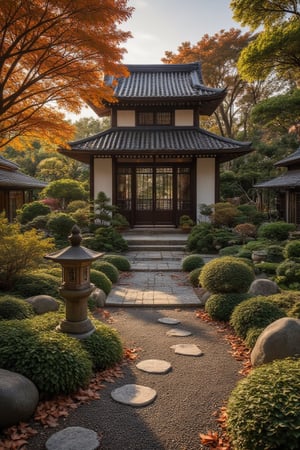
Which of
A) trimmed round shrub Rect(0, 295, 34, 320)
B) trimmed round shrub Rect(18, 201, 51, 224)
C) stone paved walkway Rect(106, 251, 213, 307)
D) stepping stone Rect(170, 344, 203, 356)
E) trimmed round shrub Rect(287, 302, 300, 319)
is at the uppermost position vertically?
trimmed round shrub Rect(18, 201, 51, 224)

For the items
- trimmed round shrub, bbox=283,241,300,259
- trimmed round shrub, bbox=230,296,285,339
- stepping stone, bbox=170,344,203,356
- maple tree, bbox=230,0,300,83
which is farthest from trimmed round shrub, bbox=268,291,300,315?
maple tree, bbox=230,0,300,83

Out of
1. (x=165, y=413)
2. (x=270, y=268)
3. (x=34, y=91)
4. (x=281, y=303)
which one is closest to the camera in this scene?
(x=165, y=413)

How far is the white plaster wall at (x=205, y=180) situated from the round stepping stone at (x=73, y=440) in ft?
45.3

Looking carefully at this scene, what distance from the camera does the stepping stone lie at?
16.0 ft

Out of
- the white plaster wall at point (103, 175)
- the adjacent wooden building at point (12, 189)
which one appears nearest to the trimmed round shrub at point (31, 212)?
the adjacent wooden building at point (12, 189)

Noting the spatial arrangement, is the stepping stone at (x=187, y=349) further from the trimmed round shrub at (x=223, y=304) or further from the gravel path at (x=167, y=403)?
the trimmed round shrub at (x=223, y=304)

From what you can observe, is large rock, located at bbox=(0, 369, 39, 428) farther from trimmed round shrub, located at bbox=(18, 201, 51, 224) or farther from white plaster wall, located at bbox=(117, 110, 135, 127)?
white plaster wall, located at bbox=(117, 110, 135, 127)

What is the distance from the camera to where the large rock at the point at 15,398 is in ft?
9.94

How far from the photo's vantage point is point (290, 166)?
17.0 m

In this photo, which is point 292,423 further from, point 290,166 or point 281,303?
point 290,166

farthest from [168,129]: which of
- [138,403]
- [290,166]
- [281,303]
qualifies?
[138,403]

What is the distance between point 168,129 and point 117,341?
13900 mm

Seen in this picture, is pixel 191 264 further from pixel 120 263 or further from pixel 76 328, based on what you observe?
pixel 76 328

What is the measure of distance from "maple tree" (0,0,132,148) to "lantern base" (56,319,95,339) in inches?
194
